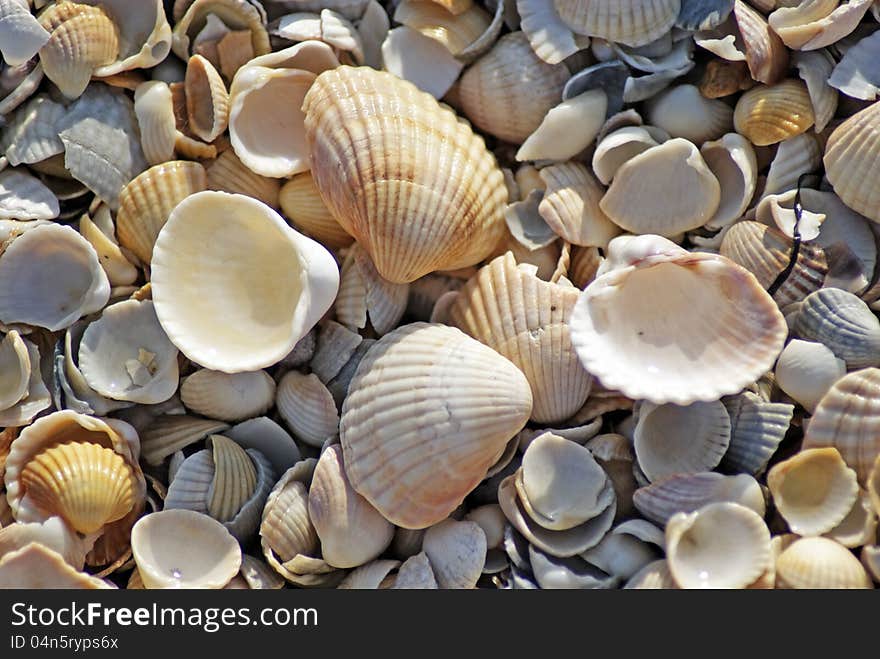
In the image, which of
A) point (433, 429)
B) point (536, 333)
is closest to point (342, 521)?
point (433, 429)

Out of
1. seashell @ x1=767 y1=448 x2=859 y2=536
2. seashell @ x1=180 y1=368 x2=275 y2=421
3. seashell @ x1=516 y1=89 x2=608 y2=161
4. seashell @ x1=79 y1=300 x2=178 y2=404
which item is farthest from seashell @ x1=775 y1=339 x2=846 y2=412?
seashell @ x1=79 y1=300 x2=178 y2=404

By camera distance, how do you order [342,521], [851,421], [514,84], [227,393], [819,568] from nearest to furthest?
[819,568], [851,421], [342,521], [227,393], [514,84]

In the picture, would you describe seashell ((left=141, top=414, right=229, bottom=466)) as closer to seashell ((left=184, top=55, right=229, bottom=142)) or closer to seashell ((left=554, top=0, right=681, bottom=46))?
seashell ((left=184, top=55, right=229, bottom=142))

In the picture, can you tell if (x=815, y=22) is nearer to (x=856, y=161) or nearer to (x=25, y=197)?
(x=856, y=161)

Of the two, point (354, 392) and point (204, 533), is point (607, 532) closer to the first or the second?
point (354, 392)
